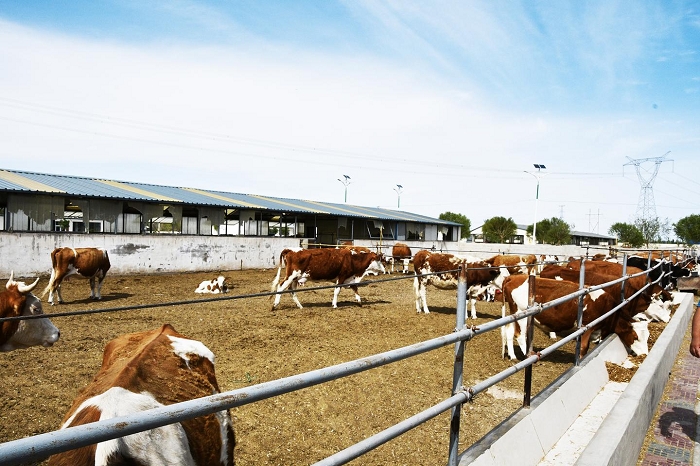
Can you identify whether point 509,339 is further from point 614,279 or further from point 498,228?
point 498,228

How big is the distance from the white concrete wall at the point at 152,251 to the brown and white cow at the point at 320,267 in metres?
8.57

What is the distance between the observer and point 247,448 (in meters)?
4.51

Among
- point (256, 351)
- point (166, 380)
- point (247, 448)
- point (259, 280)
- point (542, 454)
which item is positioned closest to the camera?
point (166, 380)

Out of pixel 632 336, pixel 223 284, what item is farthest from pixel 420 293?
pixel 223 284

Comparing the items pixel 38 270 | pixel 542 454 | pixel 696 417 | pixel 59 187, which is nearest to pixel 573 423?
pixel 542 454

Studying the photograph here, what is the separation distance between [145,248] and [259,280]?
16.8ft

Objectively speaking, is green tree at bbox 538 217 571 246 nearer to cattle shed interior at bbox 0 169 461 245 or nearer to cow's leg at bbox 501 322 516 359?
cattle shed interior at bbox 0 169 461 245

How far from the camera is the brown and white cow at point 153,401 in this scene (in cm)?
217

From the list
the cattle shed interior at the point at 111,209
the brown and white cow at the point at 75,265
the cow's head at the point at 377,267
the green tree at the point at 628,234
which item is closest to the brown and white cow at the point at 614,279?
the brown and white cow at the point at 75,265

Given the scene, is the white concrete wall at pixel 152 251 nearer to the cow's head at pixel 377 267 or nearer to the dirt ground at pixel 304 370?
the cow's head at pixel 377 267

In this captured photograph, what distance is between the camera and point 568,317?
771 cm

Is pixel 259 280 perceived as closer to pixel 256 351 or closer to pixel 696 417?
pixel 256 351

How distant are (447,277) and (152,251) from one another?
522 inches

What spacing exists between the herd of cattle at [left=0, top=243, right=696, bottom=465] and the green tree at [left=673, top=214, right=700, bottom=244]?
3554 inches
